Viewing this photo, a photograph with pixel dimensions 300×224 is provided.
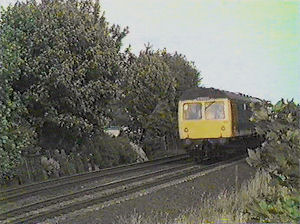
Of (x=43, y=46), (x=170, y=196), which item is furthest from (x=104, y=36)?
(x=170, y=196)

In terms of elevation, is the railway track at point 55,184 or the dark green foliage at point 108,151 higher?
the dark green foliage at point 108,151

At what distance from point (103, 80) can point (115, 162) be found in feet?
12.1

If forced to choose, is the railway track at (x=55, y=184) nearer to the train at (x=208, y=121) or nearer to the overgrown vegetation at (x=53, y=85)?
the overgrown vegetation at (x=53, y=85)

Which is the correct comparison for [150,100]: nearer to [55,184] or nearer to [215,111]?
[215,111]

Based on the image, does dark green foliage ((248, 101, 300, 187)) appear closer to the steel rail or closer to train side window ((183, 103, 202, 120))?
the steel rail

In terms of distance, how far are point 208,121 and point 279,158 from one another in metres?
10.4

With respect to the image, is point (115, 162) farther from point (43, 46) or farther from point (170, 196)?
point (170, 196)

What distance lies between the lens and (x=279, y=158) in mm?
7617

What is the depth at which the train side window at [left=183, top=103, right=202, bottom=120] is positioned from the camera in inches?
720

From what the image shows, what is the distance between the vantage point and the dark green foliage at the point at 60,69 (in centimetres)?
1617

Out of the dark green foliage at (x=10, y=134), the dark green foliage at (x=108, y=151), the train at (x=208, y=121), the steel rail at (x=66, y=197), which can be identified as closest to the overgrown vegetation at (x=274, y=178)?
the steel rail at (x=66, y=197)

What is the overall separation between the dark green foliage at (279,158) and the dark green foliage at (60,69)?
8860 mm

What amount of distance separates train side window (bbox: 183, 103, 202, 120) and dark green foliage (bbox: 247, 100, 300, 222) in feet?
32.7

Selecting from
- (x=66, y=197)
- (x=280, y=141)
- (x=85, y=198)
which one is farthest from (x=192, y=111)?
(x=280, y=141)
